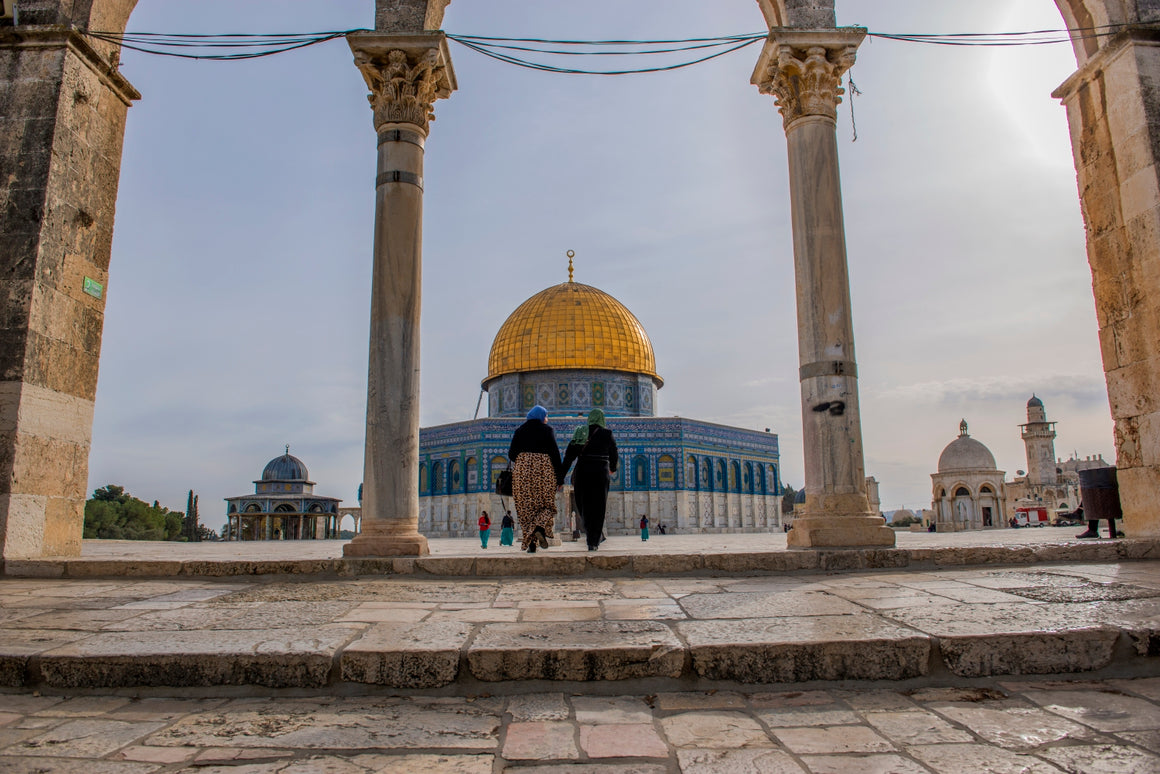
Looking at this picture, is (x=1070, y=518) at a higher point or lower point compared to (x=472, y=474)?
lower

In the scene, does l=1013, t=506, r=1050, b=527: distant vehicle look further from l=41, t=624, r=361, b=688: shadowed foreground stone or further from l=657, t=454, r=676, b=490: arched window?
l=41, t=624, r=361, b=688: shadowed foreground stone

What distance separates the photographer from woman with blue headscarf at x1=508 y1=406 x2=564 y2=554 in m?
6.59

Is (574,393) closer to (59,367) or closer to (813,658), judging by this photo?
(59,367)

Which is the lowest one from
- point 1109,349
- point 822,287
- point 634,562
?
point 634,562

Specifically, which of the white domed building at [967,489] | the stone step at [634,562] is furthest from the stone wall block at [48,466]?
the white domed building at [967,489]

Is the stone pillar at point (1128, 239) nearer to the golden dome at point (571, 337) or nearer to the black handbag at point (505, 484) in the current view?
the black handbag at point (505, 484)

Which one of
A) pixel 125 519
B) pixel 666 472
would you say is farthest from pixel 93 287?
pixel 125 519

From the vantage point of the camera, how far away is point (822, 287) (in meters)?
6.17

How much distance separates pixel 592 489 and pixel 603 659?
464cm

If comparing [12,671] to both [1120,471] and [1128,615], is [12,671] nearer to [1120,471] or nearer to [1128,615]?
[1128,615]

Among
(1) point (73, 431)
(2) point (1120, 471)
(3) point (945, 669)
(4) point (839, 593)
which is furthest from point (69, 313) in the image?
(2) point (1120, 471)

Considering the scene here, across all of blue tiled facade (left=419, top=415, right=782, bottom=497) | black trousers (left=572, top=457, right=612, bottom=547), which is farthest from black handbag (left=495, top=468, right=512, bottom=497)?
blue tiled facade (left=419, top=415, right=782, bottom=497)

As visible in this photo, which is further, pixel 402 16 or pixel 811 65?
pixel 811 65

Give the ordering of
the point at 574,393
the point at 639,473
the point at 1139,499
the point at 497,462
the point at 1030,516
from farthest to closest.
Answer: the point at 1030,516
the point at 574,393
the point at 639,473
the point at 497,462
the point at 1139,499
